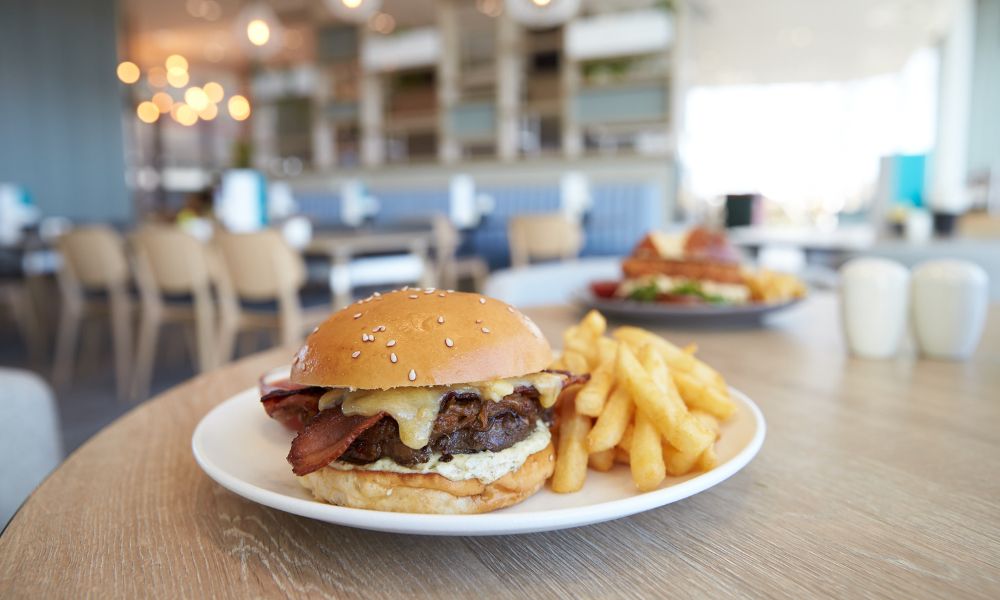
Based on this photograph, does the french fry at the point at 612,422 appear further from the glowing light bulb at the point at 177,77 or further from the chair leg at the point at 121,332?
the glowing light bulb at the point at 177,77

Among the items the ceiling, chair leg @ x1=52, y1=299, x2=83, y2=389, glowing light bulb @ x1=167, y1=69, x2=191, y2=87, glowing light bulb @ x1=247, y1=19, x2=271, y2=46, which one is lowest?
chair leg @ x1=52, y1=299, x2=83, y2=389

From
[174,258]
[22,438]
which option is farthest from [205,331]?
[22,438]

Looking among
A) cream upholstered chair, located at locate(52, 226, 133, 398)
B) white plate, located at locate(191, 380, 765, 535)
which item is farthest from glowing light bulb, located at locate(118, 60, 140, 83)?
white plate, located at locate(191, 380, 765, 535)

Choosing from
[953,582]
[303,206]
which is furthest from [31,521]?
[303,206]

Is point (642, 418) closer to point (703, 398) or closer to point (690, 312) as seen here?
point (703, 398)

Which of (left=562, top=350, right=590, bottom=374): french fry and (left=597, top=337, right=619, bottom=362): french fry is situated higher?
(left=597, top=337, right=619, bottom=362): french fry

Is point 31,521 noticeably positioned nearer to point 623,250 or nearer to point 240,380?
point 240,380

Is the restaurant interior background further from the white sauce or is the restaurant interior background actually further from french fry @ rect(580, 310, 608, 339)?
the white sauce
